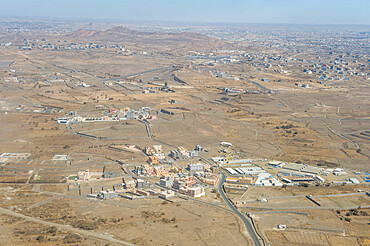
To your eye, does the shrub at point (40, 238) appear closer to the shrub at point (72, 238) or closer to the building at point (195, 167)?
the shrub at point (72, 238)

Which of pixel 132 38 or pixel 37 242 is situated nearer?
pixel 37 242

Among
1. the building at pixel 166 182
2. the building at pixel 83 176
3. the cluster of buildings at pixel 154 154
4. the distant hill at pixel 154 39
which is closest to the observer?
the building at pixel 166 182

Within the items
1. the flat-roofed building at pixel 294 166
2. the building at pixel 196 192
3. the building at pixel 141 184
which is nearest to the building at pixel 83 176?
the building at pixel 141 184

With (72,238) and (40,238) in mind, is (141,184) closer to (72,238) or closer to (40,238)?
(72,238)

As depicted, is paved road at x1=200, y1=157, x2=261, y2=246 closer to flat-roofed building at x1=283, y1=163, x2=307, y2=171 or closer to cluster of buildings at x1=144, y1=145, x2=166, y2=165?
cluster of buildings at x1=144, y1=145, x2=166, y2=165

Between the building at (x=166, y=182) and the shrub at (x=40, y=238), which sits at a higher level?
the shrub at (x=40, y=238)

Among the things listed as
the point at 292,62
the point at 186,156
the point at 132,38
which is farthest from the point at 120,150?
the point at 132,38

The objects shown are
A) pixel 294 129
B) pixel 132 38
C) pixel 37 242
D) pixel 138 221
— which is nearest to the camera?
pixel 37 242

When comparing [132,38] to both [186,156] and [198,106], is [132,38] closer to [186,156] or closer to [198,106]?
[198,106]
